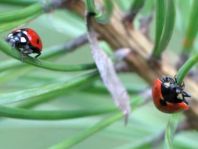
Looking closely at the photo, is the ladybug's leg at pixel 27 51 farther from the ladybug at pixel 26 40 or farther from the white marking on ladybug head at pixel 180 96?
the white marking on ladybug head at pixel 180 96

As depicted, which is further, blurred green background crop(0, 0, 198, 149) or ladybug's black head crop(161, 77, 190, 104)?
blurred green background crop(0, 0, 198, 149)

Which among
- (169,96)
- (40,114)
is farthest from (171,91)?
(40,114)

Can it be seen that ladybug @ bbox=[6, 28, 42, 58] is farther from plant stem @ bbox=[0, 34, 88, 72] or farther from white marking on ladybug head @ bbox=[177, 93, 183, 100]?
white marking on ladybug head @ bbox=[177, 93, 183, 100]

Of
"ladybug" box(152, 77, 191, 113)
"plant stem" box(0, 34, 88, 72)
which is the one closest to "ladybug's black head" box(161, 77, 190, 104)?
"ladybug" box(152, 77, 191, 113)

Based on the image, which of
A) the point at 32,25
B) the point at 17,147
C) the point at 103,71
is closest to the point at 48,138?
the point at 17,147

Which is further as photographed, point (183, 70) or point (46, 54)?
point (46, 54)

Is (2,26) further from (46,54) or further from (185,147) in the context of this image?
(185,147)
